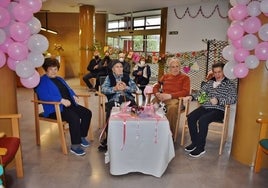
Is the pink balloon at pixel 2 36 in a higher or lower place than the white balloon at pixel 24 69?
higher

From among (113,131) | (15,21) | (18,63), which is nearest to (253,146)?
(113,131)

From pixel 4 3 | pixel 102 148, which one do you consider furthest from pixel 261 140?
pixel 4 3

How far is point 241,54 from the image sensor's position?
2.77m

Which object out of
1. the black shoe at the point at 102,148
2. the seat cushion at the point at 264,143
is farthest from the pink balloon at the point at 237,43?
the black shoe at the point at 102,148

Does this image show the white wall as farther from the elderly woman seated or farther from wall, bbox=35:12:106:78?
the elderly woman seated

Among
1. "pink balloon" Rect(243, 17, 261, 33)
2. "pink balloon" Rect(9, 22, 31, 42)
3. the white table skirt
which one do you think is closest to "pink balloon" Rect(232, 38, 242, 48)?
"pink balloon" Rect(243, 17, 261, 33)

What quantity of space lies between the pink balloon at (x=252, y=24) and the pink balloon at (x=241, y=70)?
38cm

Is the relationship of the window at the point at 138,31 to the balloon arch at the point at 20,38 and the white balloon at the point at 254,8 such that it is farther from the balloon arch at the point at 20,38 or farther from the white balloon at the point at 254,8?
the balloon arch at the point at 20,38

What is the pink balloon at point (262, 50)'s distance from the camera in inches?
102

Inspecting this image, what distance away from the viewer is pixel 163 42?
7.94 meters

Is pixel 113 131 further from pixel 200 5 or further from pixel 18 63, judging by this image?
pixel 200 5

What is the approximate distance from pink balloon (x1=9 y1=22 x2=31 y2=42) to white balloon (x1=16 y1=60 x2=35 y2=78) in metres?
0.25

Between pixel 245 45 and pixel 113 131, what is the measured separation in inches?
67.1

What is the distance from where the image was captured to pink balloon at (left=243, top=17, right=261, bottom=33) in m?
2.63
